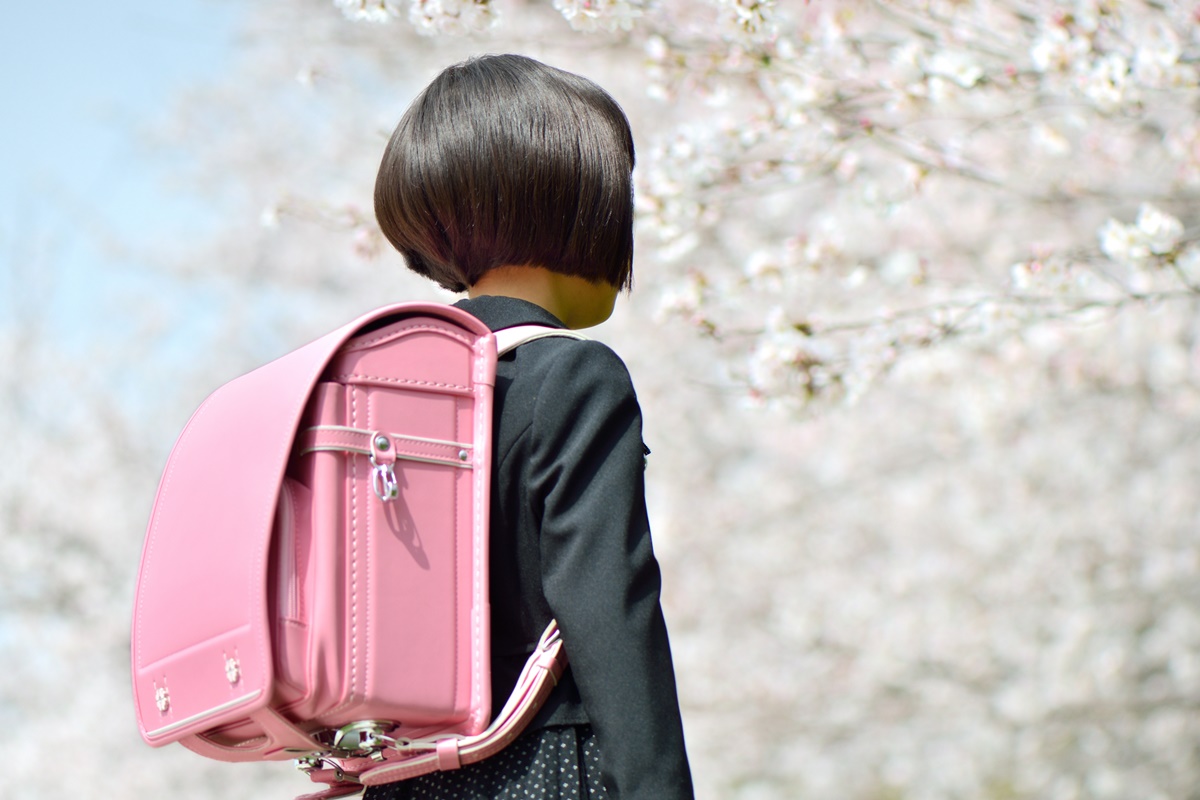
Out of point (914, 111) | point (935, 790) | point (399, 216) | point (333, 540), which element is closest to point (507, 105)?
point (399, 216)

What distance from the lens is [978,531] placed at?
5734mm

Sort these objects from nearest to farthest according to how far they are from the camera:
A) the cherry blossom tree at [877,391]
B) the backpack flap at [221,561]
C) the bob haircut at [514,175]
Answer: the backpack flap at [221,561]
the bob haircut at [514,175]
the cherry blossom tree at [877,391]

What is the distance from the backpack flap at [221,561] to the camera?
3.23 ft

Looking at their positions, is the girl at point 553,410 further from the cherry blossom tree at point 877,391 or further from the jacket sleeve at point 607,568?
the cherry blossom tree at point 877,391

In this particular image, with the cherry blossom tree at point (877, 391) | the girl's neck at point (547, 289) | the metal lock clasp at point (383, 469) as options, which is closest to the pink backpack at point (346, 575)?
the metal lock clasp at point (383, 469)

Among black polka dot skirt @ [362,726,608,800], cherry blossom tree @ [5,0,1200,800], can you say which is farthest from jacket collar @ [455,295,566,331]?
cherry blossom tree @ [5,0,1200,800]

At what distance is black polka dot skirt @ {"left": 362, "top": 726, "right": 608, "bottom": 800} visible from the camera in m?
1.07

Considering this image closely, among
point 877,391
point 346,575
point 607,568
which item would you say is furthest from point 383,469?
point 877,391

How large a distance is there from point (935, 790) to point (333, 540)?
6558 millimetres

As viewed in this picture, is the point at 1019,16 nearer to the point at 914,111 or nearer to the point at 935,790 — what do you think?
the point at 914,111

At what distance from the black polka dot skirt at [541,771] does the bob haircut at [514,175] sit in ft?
1.46

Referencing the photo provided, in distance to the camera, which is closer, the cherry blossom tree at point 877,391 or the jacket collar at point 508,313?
the jacket collar at point 508,313

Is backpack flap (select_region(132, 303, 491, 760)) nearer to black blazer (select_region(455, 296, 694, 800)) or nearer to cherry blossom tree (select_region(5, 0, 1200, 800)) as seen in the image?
black blazer (select_region(455, 296, 694, 800))

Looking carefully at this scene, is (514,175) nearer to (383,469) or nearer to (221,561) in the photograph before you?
(383,469)
